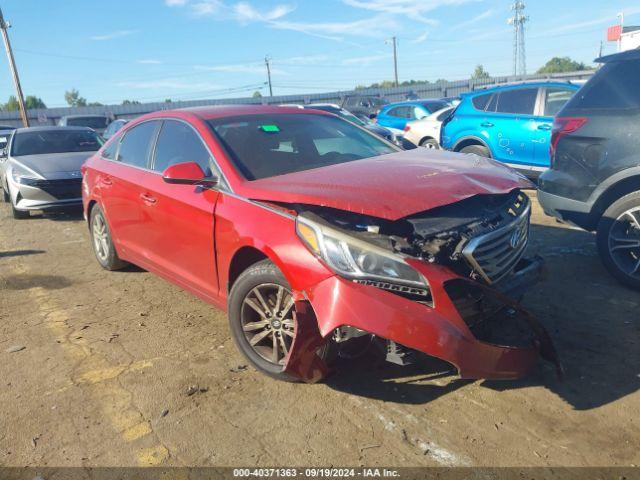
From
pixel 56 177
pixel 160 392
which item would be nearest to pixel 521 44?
pixel 56 177

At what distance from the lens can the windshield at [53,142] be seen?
31.3 feet

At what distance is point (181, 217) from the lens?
3.81 meters

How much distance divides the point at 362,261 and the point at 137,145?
2.98 meters

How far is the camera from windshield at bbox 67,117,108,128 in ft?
66.4

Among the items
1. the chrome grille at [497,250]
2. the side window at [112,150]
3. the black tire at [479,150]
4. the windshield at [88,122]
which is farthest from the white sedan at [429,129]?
the windshield at [88,122]

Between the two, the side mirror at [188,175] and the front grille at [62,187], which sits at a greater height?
the side mirror at [188,175]

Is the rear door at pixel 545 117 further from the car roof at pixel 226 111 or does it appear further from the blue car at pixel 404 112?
the blue car at pixel 404 112

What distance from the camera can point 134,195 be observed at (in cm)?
447

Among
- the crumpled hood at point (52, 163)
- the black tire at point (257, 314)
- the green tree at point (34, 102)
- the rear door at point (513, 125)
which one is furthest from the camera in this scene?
the green tree at point (34, 102)

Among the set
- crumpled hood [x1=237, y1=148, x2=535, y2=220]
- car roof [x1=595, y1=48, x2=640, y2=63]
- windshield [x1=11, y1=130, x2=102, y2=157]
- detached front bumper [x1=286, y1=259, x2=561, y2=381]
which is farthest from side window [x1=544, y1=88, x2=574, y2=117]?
windshield [x1=11, y1=130, x2=102, y2=157]

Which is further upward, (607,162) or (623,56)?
(623,56)

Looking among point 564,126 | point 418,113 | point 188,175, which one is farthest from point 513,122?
point 188,175

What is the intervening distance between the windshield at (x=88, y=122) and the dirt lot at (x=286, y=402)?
59.1 ft

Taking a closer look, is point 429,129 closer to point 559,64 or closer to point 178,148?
point 178,148
